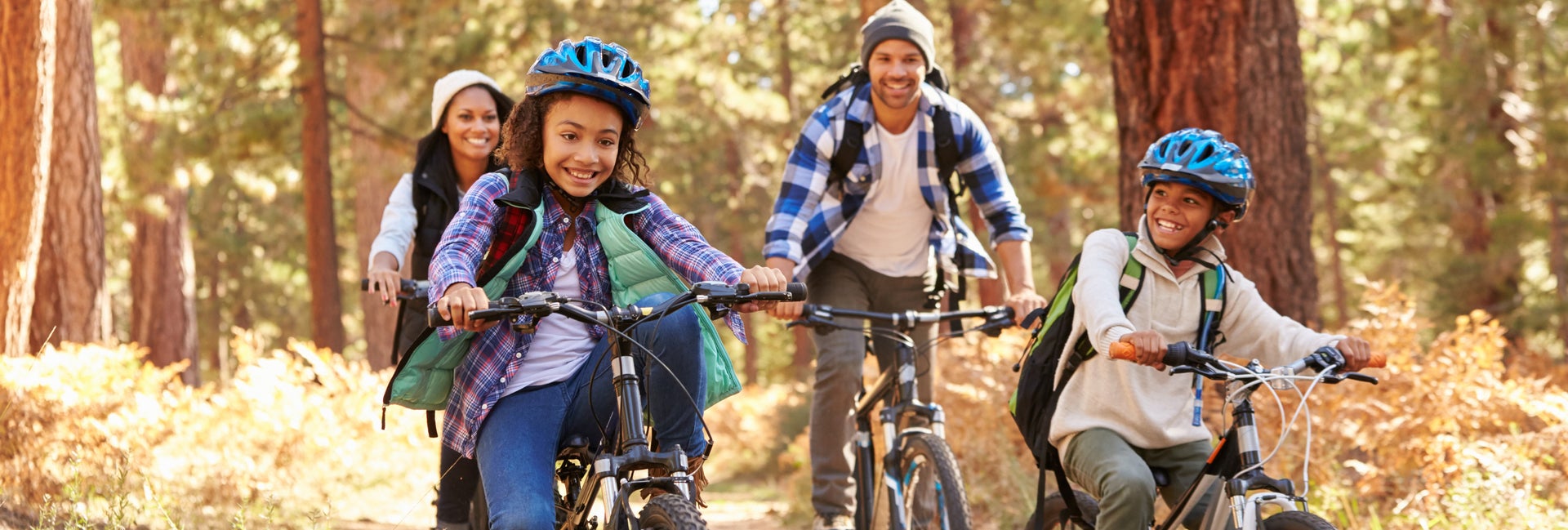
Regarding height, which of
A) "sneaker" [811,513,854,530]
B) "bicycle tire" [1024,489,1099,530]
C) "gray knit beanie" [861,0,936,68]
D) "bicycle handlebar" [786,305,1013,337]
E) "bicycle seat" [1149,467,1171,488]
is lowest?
"sneaker" [811,513,854,530]

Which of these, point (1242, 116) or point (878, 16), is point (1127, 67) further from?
point (878, 16)

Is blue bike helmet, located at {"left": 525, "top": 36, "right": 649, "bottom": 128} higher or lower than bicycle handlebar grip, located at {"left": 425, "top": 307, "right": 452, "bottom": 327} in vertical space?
higher

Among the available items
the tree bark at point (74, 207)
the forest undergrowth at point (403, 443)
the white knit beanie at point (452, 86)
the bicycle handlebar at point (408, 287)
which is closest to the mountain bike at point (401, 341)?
the bicycle handlebar at point (408, 287)

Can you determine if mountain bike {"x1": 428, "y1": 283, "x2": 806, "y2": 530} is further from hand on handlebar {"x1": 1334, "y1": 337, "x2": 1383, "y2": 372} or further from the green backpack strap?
hand on handlebar {"x1": 1334, "y1": 337, "x2": 1383, "y2": 372}

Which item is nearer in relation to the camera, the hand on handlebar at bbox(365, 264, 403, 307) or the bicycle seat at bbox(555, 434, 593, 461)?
the bicycle seat at bbox(555, 434, 593, 461)

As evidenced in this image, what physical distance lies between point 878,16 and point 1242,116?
2.69 m

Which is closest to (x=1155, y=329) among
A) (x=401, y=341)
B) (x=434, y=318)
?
(x=434, y=318)

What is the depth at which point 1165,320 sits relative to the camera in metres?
4.50

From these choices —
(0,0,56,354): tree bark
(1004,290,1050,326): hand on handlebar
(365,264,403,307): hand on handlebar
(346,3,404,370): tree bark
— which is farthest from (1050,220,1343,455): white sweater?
(346,3,404,370): tree bark

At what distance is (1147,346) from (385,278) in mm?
3241

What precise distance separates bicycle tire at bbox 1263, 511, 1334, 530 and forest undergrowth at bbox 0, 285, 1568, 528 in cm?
137

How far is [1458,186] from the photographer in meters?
19.1

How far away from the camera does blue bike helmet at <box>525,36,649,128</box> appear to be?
3.85 metres

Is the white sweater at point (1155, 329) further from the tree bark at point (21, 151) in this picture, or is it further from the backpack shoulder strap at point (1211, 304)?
the tree bark at point (21, 151)
